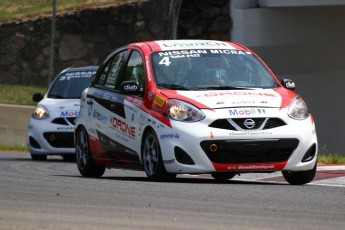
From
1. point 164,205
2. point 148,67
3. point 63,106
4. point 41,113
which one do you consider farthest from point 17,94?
point 164,205

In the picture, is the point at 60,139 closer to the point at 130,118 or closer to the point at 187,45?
the point at 187,45

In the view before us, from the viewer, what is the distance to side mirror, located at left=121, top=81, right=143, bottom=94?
13.7m

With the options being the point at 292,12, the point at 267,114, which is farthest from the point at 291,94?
the point at 292,12

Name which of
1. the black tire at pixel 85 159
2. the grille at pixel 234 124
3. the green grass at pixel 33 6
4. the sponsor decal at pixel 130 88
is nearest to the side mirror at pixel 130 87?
the sponsor decal at pixel 130 88

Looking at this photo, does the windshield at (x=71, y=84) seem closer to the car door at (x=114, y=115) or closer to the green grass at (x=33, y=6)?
the car door at (x=114, y=115)

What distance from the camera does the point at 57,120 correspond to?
2022cm

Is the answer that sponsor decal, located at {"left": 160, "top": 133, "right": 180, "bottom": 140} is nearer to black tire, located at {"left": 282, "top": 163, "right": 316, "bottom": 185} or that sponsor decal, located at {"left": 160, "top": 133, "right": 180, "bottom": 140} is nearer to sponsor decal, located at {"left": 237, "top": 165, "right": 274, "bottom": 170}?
sponsor decal, located at {"left": 237, "top": 165, "right": 274, "bottom": 170}

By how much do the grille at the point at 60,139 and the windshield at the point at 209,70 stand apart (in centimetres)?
621

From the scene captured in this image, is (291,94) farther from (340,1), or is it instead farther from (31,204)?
(340,1)

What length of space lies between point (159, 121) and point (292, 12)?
45.1ft

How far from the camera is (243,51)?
47.1 feet

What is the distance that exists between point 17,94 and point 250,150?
47.9 feet

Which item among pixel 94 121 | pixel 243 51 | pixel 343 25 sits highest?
pixel 243 51

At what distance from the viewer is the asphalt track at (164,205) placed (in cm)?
905
